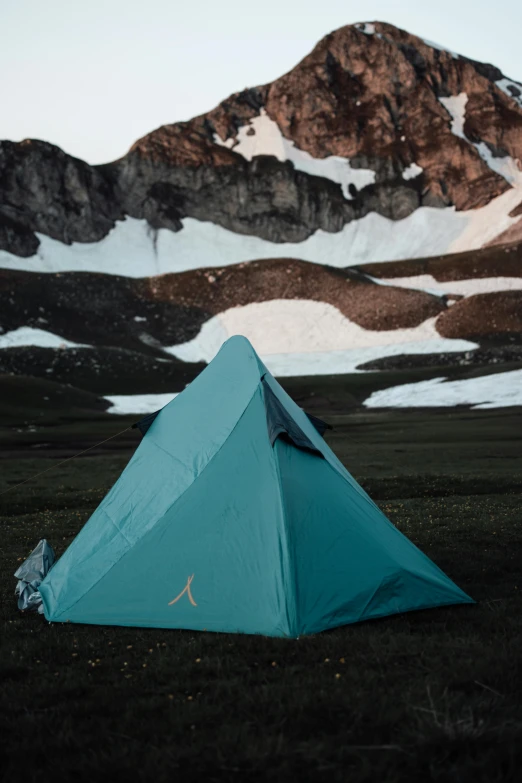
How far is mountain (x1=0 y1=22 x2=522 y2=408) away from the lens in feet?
340

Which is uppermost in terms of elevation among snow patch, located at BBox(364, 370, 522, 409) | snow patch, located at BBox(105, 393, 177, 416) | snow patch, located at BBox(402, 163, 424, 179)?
snow patch, located at BBox(402, 163, 424, 179)

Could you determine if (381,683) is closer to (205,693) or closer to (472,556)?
(205,693)

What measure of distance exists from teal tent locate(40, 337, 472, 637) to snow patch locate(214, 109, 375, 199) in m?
176

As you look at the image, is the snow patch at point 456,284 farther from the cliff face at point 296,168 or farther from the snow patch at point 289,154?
the snow patch at point 289,154

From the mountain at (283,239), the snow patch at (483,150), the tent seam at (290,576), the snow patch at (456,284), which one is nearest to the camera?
the tent seam at (290,576)

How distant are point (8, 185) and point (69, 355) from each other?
8715cm

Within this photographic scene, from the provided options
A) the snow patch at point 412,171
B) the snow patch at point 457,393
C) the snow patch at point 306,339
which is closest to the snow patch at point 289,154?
the snow patch at point 412,171

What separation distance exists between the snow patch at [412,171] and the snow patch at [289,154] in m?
7.98

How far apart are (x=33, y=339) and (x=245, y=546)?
3753 inches

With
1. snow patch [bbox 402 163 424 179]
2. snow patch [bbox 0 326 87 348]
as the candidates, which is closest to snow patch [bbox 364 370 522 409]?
snow patch [bbox 0 326 87 348]

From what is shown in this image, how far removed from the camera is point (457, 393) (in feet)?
193

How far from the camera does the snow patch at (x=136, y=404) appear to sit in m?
62.5

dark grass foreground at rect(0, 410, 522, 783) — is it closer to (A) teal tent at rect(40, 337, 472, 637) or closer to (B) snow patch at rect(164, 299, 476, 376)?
(A) teal tent at rect(40, 337, 472, 637)

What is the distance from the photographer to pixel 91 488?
83.5ft
